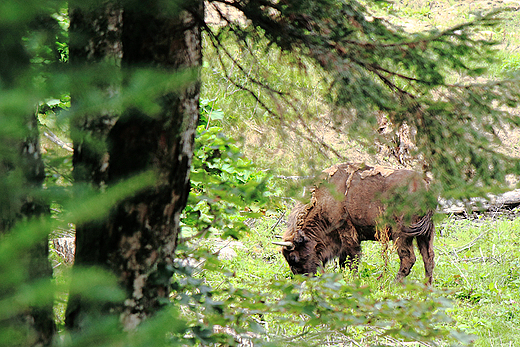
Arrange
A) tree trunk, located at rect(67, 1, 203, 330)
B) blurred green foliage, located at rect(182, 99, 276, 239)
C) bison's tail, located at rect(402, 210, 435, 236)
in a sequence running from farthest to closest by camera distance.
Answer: bison's tail, located at rect(402, 210, 435, 236) → blurred green foliage, located at rect(182, 99, 276, 239) → tree trunk, located at rect(67, 1, 203, 330)

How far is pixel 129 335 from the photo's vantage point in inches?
19.6

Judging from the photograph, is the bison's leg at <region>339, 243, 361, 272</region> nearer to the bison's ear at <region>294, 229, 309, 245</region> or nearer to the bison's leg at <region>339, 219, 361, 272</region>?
the bison's leg at <region>339, 219, 361, 272</region>

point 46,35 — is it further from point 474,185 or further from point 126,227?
point 474,185

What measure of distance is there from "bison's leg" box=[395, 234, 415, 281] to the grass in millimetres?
203

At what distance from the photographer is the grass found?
4.89 metres

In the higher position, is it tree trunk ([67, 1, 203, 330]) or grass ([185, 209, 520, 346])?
tree trunk ([67, 1, 203, 330])

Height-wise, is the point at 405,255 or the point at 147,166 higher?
the point at 147,166

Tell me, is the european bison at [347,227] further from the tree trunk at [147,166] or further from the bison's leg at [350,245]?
the tree trunk at [147,166]

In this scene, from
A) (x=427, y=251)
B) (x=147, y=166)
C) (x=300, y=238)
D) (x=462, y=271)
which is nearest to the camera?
(x=147, y=166)

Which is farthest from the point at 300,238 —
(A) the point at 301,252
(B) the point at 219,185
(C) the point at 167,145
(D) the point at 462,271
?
(C) the point at 167,145

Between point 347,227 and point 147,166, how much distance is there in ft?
16.5

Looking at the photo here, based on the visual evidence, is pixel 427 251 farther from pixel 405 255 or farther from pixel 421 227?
pixel 421 227

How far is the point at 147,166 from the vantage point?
1.68 metres

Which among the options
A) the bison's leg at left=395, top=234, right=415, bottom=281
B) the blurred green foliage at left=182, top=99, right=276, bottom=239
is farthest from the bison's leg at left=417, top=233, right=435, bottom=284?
the blurred green foliage at left=182, top=99, right=276, bottom=239
